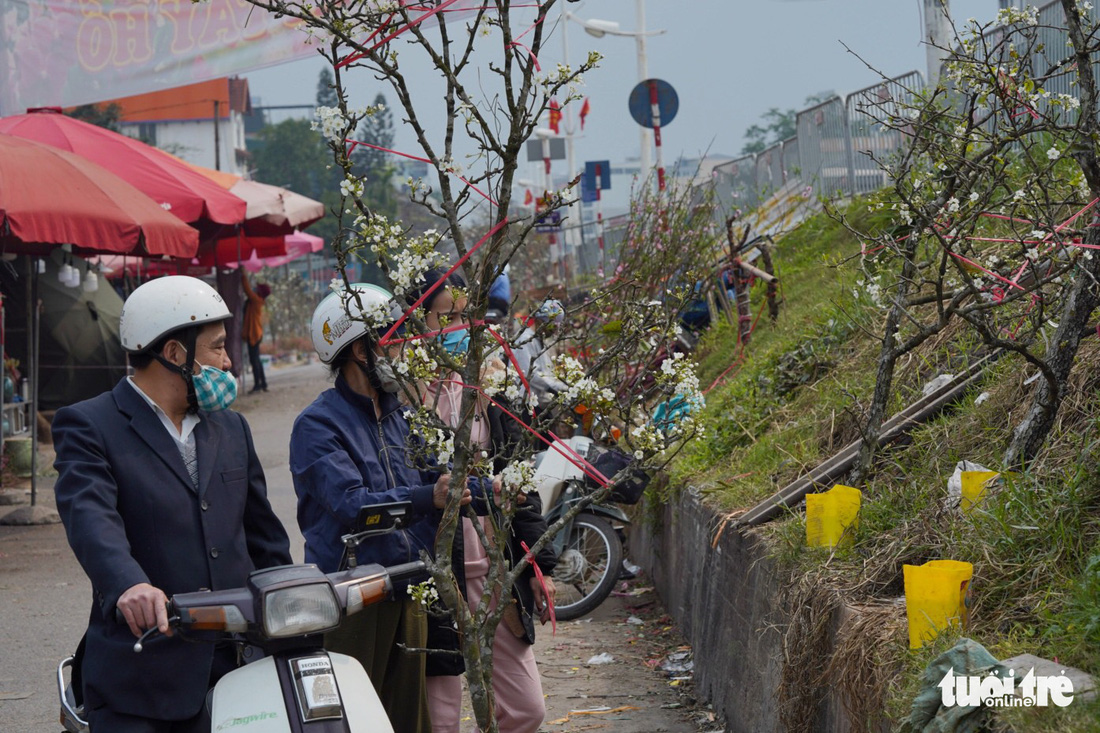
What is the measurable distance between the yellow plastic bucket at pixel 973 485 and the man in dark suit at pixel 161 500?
2.06 metres

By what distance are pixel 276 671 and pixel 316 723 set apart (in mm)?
172

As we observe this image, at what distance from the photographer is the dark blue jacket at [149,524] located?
2943 mm

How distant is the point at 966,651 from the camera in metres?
2.81

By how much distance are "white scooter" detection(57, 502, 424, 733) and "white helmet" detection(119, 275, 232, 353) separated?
750 mm

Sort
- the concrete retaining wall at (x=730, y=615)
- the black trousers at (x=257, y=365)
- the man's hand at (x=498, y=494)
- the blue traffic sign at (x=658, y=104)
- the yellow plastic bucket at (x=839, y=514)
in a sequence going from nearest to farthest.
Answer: the man's hand at (x=498, y=494) < the yellow plastic bucket at (x=839, y=514) < the concrete retaining wall at (x=730, y=615) < the blue traffic sign at (x=658, y=104) < the black trousers at (x=257, y=365)

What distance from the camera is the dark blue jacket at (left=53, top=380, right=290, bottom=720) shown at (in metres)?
2.94

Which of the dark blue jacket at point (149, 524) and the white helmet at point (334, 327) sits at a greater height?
the white helmet at point (334, 327)

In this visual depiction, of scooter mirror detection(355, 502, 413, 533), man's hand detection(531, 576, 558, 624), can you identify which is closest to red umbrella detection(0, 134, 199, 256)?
man's hand detection(531, 576, 558, 624)

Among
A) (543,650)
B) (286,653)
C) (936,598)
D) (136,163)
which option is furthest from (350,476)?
(136,163)

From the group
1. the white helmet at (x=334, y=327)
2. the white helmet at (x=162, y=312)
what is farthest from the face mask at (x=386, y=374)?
the white helmet at (x=162, y=312)

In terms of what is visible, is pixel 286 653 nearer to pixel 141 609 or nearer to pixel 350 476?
pixel 141 609

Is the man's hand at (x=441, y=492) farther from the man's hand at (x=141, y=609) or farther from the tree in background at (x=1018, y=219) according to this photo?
the tree in background at (x=1018, y=219)

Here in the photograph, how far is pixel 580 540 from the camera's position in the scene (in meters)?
7.75

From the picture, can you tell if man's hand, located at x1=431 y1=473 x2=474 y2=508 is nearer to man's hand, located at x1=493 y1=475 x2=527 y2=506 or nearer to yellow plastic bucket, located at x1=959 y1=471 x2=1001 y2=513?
man's hand, located at x1=493 y1=475 x2=527 y2=506
